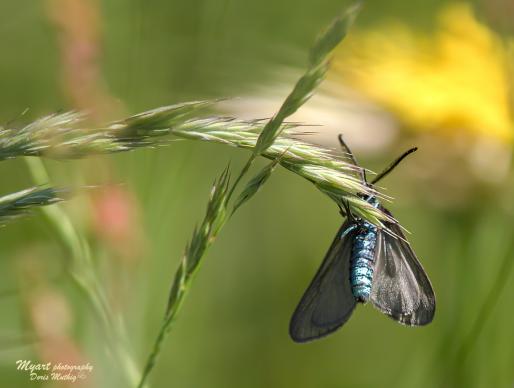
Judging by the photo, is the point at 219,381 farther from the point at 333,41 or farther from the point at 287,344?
the point at 333,41

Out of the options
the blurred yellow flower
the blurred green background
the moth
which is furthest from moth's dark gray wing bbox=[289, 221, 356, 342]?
the blurred yellow flower

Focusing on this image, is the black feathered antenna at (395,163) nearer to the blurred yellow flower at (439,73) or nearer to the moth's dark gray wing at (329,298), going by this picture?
the moth's dark gray wing at (329,298)

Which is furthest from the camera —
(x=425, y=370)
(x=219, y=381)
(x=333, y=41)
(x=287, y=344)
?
(x=287, y=344)

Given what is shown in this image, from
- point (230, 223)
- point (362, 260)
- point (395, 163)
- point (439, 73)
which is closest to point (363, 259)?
point (362, 260)

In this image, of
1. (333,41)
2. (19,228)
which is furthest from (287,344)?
(333,41)

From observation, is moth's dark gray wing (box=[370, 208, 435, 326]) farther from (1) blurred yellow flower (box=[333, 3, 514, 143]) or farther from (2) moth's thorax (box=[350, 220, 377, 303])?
(1) blurred yellow flower (box=[333, 3, 514, 143])

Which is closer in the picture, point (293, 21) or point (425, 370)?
point (425, 370)

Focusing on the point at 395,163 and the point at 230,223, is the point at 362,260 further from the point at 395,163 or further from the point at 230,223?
the point at 230,223
